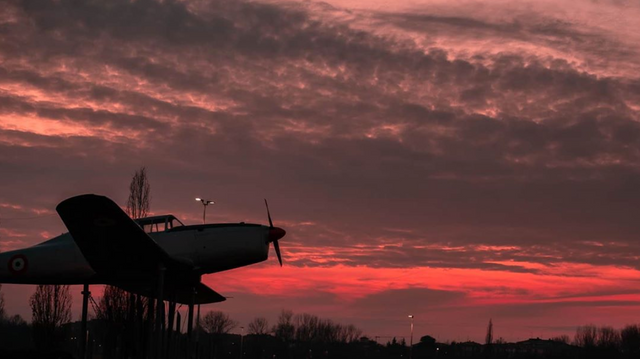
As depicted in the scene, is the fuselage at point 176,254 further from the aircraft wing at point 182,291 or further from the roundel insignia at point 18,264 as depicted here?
the aircraft wing at point 182,291

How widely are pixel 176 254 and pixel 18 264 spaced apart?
717 centimetres

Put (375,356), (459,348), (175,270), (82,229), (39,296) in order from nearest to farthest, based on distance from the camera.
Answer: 1. (82,229)
2. (175,270)
3. (39,296)
4. (375,356)
5. (459,348)

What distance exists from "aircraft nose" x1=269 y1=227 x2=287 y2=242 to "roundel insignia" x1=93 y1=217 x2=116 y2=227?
8.32 meters

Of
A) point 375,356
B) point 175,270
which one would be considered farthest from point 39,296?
point 375,356

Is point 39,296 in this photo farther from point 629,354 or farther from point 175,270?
point 629,354

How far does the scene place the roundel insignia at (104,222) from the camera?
1147 inches

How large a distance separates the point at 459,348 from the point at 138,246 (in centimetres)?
16988

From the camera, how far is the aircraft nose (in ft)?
118

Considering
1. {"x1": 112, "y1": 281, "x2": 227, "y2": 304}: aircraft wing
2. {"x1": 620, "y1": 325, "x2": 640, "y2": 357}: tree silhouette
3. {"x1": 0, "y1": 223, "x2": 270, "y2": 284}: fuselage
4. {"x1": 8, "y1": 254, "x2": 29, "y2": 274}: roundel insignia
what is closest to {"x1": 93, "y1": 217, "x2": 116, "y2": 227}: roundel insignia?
{"x1": 0, "y1": 223, "x2": 270, "y2": 284}: fuselage

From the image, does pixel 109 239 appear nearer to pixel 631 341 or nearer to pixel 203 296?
pixel 203 296

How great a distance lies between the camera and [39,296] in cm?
6469

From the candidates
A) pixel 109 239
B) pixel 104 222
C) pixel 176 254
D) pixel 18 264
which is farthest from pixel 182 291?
pixel 104 222

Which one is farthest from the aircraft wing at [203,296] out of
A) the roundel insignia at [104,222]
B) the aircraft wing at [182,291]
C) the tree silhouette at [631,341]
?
the tree silhouette at [631,341]

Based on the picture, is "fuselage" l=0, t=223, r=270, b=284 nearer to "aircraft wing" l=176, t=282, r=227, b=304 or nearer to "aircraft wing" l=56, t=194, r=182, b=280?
"aircraft wing" l=56, t=194, r=182, b=280
